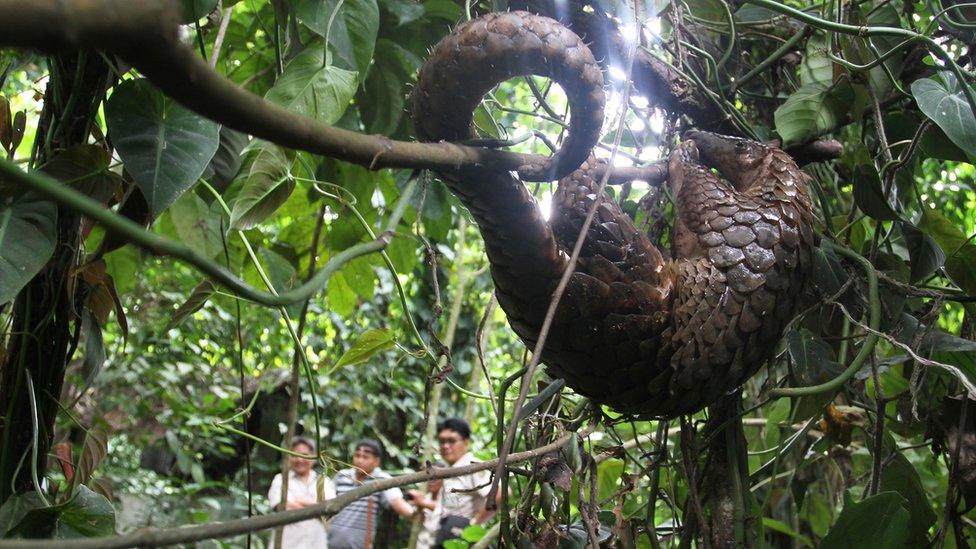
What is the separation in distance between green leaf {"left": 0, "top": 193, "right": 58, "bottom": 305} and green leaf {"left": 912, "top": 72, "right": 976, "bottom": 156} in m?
0.83

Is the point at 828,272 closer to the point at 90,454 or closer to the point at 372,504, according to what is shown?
the point at 90,454

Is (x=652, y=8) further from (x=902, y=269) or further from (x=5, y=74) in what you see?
(x=5, y=74)

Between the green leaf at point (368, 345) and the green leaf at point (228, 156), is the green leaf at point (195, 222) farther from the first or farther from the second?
the green leaf at point (368, 345)

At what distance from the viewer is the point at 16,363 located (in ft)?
2.63

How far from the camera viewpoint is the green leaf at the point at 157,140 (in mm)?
657

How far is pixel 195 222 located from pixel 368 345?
1.36 feet

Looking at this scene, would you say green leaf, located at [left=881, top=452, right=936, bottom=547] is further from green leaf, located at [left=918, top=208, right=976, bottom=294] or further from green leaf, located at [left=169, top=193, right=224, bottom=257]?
green leaf, located at [left=169, top=193, right=224, bottom=257]

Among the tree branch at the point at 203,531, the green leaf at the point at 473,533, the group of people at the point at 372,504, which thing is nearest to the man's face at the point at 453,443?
the group of people at the point at 372,504

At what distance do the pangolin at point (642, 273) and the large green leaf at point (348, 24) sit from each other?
1.23 feet

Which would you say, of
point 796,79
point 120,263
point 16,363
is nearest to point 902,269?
point 796,79

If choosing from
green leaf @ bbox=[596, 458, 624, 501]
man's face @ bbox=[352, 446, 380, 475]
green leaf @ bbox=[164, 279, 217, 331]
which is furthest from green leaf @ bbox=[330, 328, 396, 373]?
man's face @ bbox=[352, 446, 380, 475]

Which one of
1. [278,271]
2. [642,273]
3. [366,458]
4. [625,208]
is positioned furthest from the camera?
[366,458]

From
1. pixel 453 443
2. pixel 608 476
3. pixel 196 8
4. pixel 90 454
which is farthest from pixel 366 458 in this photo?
pixel 196 8

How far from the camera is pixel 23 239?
26.9 inches
